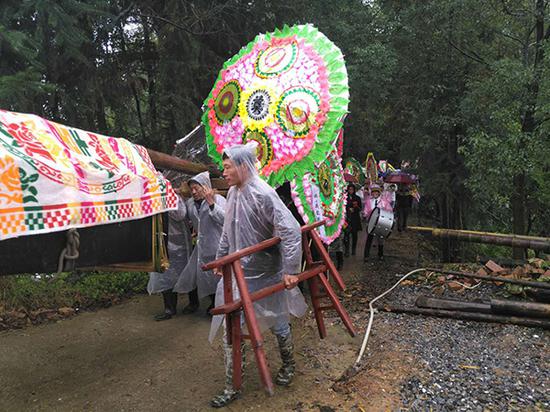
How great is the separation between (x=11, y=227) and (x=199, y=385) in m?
2.07

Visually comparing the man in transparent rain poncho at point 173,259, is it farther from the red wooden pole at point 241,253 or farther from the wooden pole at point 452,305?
the wooden pole at point 452,305

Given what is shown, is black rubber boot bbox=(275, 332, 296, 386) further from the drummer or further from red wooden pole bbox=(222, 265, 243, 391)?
the drummer

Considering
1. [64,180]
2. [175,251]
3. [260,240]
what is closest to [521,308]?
[260,240]

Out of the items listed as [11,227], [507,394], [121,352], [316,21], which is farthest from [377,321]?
[316,21]

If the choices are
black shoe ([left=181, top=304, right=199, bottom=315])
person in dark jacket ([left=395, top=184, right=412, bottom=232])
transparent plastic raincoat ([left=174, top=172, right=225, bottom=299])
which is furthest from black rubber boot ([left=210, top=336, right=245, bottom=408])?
person in dark jacket ([left=395, top=184, right=412, bottom=232])

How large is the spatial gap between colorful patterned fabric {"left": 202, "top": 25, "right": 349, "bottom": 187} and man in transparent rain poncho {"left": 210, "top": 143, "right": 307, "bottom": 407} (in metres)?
1.15

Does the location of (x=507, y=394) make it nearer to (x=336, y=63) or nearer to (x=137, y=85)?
(x=336, y=63)

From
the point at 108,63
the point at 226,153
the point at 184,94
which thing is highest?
the point at 108,63

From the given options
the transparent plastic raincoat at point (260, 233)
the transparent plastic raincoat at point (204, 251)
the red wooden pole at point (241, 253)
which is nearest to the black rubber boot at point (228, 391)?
the transparent plastic raincoat at point (260, 233)

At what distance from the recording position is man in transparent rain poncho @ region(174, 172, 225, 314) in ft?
15.0

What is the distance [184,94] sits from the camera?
26.3 ft

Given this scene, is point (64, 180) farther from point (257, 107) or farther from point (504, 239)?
point (504, 239)

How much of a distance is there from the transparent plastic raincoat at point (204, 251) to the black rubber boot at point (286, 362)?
182cm

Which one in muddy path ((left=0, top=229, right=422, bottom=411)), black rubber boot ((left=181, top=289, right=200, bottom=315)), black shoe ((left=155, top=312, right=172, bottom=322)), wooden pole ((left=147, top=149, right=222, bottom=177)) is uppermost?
wooden pole ((left=147, top=149, right=222, bottom=177))
